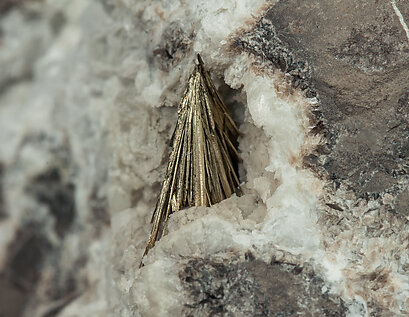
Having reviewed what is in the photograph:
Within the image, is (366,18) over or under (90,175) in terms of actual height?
over

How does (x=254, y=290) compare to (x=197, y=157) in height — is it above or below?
below

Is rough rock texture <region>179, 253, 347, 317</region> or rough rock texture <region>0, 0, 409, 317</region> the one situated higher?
Result: rough rock texture <region>0, 0, 409, 317</region>

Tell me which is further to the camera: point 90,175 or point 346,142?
point 90,175

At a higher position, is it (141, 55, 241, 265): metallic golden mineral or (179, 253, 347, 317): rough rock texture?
(141, 55, 241, 265): metallic golden mineral

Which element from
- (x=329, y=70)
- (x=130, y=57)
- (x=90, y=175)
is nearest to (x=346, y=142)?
(x=329, y=70)

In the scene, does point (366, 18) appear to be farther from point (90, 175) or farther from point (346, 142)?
point (90, 175)

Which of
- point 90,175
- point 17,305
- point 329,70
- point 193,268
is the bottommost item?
point 17,305

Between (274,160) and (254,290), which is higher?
(274,160)

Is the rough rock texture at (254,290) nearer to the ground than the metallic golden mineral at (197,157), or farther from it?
nearer to the ground
